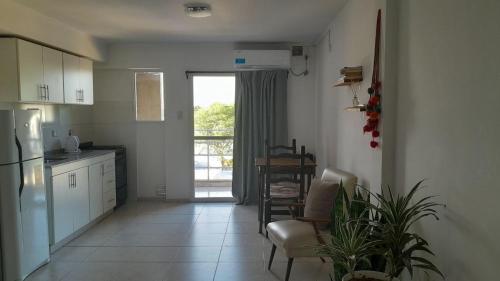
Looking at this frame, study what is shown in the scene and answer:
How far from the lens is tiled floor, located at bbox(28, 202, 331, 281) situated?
122 inches

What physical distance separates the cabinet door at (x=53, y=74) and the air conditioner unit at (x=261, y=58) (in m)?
2.26

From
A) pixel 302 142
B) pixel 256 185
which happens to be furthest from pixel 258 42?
pixel 256 185

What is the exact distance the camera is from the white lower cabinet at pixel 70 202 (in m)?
3.62

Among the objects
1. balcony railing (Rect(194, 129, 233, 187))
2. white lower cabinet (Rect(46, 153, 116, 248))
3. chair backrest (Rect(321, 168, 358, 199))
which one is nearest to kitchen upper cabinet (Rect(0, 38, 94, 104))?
white lower cabinet (Rect(46, 153, 116, 248))

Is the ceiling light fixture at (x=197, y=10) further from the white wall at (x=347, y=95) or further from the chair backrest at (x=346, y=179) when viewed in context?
the chair backrest at (x=346, y=179)

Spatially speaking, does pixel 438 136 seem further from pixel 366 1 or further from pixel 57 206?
pixel 57 206

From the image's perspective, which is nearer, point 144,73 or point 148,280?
point 148,280

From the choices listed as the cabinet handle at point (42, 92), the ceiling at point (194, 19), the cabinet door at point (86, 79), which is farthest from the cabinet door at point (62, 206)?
the ceiling at point (194, 19)

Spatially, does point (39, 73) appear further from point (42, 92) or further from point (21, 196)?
point (21, 196)

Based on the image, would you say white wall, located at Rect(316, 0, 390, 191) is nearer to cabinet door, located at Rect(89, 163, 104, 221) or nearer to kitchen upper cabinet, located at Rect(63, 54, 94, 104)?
cabinet door, located at Rect(89, 163, 104, 221)

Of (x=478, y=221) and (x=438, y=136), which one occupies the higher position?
(x=438, y=136)

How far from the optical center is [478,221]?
1511 mm

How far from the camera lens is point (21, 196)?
3002mm

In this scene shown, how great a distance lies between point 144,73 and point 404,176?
4.49 metres
